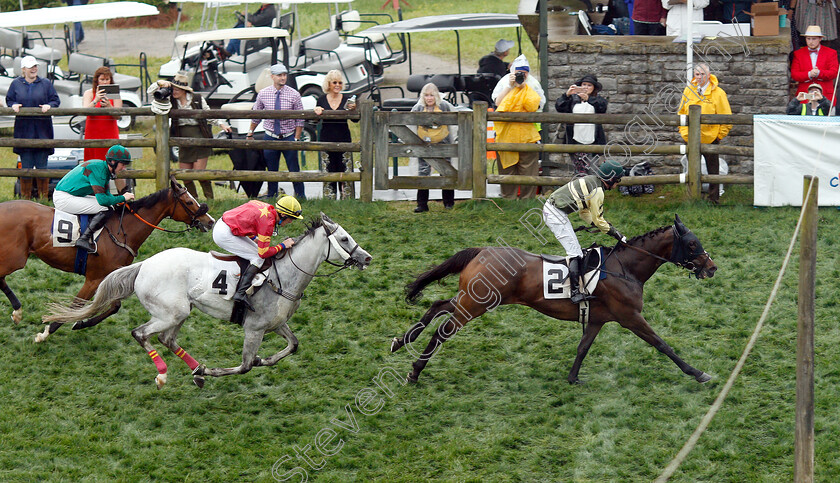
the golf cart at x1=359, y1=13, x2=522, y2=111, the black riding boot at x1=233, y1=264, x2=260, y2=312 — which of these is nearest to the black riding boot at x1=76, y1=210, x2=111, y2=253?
the black riding boot at x1=233, y1=264, x2=260, y2=312

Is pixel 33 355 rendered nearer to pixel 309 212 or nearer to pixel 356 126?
pixel 309 212

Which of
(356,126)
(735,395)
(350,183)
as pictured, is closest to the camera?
(735,395)

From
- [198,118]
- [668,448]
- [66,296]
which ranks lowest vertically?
[668,448]

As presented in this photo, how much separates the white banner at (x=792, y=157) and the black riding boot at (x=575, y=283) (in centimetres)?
557

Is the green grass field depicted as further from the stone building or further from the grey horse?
the stone building

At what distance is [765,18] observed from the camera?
15.8m

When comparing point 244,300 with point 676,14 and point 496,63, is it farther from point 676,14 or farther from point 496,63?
point 496,63

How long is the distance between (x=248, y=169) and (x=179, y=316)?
6468mm

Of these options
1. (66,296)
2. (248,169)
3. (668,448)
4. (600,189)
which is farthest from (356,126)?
(668,448)

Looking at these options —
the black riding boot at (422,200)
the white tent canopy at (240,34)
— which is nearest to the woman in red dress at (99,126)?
the black riding boot at (422,200)

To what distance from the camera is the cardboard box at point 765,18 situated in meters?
15.7

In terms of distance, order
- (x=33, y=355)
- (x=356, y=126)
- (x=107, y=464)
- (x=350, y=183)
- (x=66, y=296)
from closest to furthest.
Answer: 1. (x=107, y=464)
2. (x=33, y=355)
3. (x=66, y=296)
4. (x=350, y=183)
5. (x=356, y=126)

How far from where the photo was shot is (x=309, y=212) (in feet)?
46.2

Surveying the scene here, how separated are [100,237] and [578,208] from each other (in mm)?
4618
